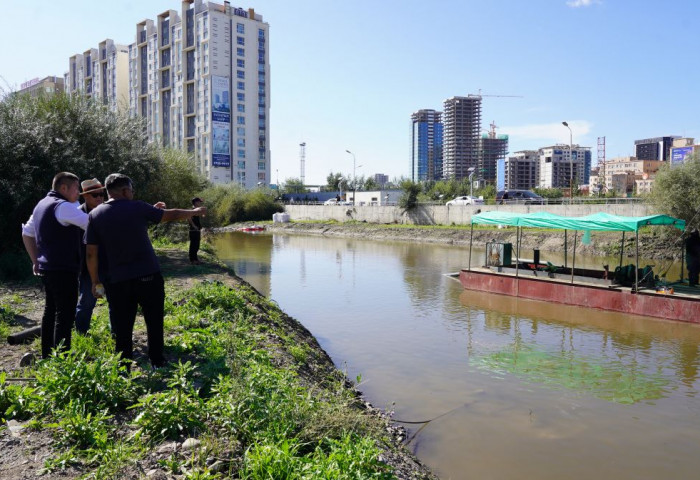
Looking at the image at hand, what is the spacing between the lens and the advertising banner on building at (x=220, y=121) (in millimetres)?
87438

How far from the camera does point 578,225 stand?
650 inches

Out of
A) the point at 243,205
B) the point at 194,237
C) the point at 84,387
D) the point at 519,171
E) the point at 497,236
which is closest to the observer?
the point at 84,387

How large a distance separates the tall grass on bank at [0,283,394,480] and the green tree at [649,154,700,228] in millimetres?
30880

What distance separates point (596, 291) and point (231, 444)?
14338 millimetres

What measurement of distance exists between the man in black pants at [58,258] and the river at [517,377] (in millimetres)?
3801

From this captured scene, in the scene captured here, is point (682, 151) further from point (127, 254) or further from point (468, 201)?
point (127, 254)

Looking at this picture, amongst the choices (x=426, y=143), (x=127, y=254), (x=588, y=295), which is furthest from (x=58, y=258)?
(x=426, y=143)

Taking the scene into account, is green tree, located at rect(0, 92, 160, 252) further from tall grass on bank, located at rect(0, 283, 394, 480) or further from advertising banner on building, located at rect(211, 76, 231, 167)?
advertising banner on building, located at rect(211, 76, 231, 167)

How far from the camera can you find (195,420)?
14.2ft

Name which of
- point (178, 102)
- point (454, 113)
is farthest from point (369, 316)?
point (454, 113)

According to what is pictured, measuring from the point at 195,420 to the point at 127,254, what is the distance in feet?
5.93

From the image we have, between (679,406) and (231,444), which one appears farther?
(679,406)

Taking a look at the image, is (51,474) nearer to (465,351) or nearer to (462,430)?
(462,430)

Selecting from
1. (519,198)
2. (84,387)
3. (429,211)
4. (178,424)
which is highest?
(519,198)
